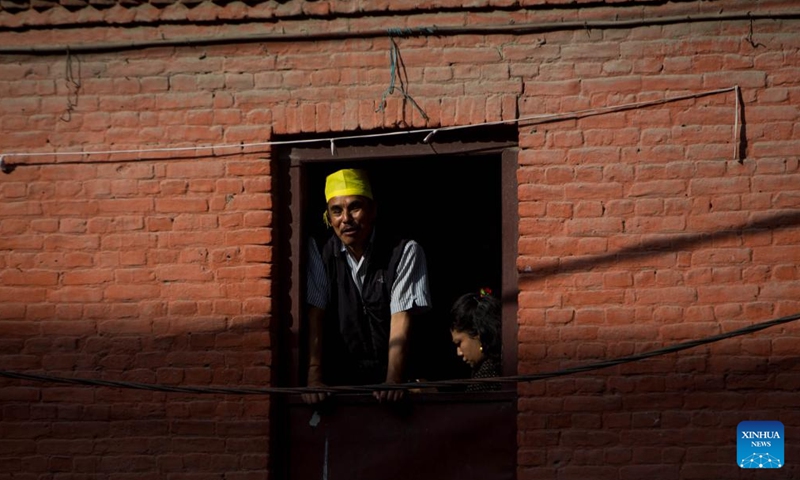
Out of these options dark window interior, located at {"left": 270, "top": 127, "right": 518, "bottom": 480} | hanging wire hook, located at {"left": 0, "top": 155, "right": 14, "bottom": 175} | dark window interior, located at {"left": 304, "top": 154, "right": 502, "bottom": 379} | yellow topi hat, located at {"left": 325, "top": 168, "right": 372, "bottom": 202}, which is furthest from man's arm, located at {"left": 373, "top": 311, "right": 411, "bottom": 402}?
hanging wire hook, located at {"left": 0, "top": 155, "right": 14, "bottom": 175}

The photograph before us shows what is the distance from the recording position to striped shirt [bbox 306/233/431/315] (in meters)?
6.90

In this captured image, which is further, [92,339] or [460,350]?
[460,350]

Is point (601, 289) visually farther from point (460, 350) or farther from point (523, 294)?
point (460, 350)

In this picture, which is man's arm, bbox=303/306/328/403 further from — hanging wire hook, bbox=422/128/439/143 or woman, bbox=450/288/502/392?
hanging wire hook, bbox=422/128/439/143

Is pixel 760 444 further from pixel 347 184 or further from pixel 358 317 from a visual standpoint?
pixel 347 184

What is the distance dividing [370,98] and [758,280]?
7.64 feet

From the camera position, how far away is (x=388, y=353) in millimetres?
7109

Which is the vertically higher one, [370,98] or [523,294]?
[370,98]

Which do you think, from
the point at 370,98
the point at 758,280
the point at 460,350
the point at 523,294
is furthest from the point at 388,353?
the point at 758,280

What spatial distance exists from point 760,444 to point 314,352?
2.49 m

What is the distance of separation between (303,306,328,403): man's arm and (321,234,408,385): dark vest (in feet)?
0.48

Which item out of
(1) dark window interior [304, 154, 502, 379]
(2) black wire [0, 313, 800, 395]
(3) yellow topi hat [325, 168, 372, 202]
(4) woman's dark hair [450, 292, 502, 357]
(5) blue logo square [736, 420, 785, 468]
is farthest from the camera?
(1) dark window interior [304, 154, 502, 379]

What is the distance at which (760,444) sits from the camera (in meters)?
6.32

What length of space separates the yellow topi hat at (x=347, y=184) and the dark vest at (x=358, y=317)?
0.30m
